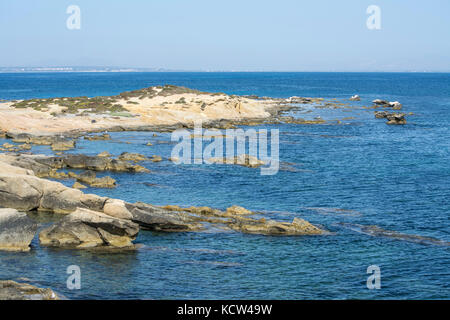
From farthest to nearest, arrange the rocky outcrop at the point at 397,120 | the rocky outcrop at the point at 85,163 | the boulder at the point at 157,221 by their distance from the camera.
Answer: the rocky outcrop at the point at 397,120
the rocky outcrop at the point at 85,163
the boulder at the point at 157,221

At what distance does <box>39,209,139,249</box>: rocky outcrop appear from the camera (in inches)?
1416

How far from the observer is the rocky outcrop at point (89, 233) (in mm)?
35969

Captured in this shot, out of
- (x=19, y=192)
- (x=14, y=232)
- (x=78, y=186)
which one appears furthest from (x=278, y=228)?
(x=78, y=186)

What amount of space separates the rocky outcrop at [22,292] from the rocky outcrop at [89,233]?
9.51 metres

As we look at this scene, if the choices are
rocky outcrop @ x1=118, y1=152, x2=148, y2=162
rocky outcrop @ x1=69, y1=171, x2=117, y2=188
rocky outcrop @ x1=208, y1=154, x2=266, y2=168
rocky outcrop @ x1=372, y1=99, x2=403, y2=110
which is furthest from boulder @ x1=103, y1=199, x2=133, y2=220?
rocky outcrop @ x1=372, y1=99, x2=403, y2=110

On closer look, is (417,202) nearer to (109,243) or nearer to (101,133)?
(109,243)

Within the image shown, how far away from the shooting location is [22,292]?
2559 cm

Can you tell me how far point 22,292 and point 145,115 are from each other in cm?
8013

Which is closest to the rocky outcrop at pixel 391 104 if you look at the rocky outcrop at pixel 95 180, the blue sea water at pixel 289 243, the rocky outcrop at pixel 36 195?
the blue sea water at pixel 289 243

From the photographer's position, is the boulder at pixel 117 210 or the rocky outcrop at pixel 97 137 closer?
the boulder at pixel 117 210

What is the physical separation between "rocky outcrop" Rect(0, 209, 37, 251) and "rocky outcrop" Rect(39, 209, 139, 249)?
1.40m

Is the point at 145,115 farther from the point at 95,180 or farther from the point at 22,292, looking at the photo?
the point at 22,292

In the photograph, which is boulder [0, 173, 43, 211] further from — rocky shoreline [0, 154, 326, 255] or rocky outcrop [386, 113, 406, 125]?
rocky outcrop [386, 113, 406, 125]

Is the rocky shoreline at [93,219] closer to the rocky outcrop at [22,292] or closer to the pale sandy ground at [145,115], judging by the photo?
the rocky outcrop at [22,292]
